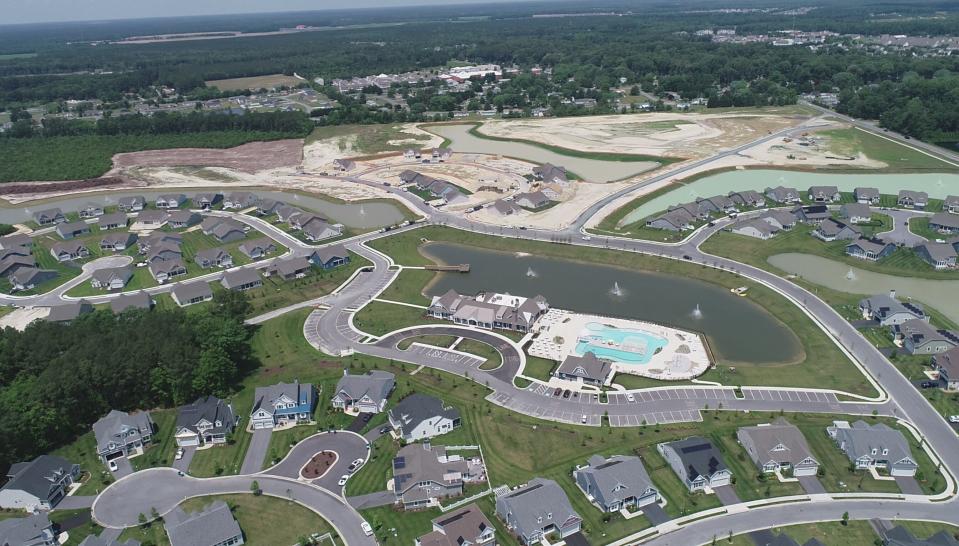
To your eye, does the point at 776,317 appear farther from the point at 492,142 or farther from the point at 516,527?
the point at 492,142

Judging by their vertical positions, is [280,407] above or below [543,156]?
below

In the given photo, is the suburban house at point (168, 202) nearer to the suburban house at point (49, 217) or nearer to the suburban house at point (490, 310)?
the suburban house at point (49, 217)

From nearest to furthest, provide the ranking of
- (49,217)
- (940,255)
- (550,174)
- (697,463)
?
(697,463) → (940,255) → (49,217) → (550,174)

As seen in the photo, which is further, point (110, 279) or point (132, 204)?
point (132, 204)

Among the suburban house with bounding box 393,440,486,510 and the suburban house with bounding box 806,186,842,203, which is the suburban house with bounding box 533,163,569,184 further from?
the suburban house with bounding box 393,440,486,510

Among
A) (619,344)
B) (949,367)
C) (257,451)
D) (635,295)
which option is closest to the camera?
(257,451)

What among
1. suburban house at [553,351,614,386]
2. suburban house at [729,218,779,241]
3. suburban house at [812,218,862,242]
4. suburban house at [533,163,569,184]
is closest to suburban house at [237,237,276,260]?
suburban house at [553,351,614,386]

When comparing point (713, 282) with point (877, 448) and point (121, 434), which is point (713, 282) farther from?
point (121, 434)

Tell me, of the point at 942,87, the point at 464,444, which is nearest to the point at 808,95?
the point at 942,87

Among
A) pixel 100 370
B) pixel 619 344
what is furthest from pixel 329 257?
pixel 619 344
